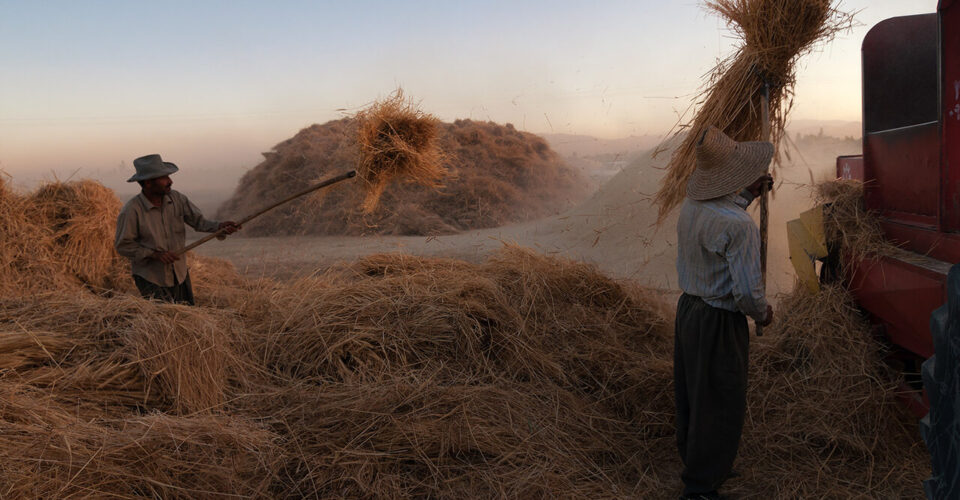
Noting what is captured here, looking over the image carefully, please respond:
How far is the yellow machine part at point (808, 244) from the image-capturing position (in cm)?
293

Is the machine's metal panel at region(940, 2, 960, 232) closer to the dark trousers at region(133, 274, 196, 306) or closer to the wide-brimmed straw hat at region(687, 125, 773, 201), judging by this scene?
the wide-brimmed straw hat at region(687, 125, 773, 201)

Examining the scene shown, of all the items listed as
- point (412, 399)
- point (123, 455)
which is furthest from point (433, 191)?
point (123, 455)

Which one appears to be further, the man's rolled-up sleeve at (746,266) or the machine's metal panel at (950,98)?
the man's rolled-up sleeve at (746,266)

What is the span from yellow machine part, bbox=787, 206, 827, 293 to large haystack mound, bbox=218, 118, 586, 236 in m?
8.48

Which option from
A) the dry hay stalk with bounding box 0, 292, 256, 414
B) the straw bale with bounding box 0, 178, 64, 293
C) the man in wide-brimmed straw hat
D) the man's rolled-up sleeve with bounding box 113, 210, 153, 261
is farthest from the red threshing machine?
the straw bale with bounding box 0, 178, 64, 293

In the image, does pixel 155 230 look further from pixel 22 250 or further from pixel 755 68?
pixel 755 68

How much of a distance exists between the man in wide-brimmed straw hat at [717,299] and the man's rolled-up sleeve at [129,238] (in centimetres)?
327

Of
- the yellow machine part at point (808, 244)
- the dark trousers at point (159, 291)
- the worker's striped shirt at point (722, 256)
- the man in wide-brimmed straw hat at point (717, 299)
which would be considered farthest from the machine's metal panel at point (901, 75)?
the dark trousers at point (159, 291)

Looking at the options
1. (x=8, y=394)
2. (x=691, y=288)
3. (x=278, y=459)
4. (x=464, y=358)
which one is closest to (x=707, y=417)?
(x=691, y=288)

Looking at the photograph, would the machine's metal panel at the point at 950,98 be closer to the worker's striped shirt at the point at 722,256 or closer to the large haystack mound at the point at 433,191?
the worker's striped shirt at the point at 722,256

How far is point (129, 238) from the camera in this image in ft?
11.9

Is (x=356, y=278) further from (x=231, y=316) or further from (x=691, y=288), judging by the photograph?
(x=691, y=288)

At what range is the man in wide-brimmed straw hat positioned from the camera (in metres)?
2.00

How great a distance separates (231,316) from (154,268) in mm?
764
